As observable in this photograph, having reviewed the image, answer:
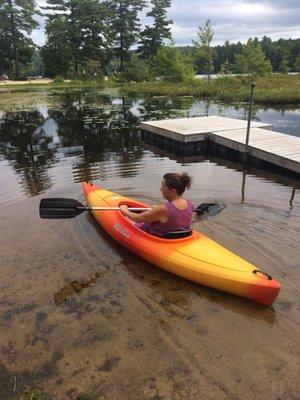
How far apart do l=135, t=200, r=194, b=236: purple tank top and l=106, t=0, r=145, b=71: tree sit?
180ft

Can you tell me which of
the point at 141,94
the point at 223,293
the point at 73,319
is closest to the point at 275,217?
the point at 223,293

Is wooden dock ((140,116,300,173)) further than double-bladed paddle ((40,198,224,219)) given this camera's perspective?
Yes

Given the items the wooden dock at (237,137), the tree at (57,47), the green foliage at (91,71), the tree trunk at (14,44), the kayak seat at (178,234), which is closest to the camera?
the kayak seat at (178,234)

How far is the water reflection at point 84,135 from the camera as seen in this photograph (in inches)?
467

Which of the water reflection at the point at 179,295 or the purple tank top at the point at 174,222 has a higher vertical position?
the purple tank top at the point at 174,222

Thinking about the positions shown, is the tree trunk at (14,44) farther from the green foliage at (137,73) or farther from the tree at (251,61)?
the tree at (251,61)

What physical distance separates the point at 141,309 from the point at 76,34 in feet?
189

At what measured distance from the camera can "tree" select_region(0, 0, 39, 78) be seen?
172 ft

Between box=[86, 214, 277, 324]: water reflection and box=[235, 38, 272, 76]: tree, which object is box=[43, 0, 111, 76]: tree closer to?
box=[235, 38, 272, 76]: tree

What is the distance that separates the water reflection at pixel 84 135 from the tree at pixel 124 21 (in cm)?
3219

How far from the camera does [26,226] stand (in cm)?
774

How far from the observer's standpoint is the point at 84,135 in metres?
17.3

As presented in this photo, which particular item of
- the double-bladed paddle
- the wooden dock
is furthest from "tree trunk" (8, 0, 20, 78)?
the double-bladed paddle

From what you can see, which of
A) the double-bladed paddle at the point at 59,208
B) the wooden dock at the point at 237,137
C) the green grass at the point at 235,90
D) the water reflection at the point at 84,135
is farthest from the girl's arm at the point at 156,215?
the green grass at the point at 235,90
